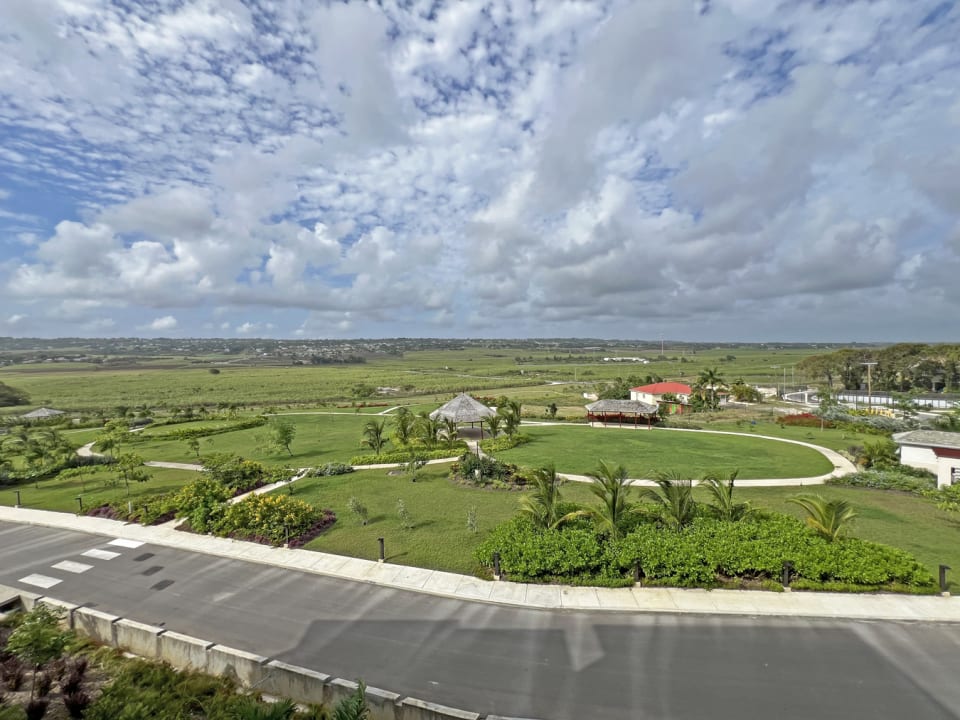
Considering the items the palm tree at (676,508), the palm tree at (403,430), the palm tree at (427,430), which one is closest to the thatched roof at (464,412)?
the palm tree at (427,430)

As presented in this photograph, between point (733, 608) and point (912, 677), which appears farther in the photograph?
point (733, 608)

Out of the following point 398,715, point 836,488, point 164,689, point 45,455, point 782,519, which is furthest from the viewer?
point 45,455

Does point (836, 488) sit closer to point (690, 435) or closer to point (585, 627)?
point (690, 435)

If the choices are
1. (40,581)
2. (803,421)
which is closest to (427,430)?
(40,581)

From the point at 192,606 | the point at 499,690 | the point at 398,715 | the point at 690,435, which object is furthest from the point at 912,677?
the point at 690,435

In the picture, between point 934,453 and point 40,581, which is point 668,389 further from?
point 40,581

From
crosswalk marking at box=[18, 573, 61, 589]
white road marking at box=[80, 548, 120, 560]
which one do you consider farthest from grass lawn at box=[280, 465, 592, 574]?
crosswalk marking at box=[18, 573, 61, 589]

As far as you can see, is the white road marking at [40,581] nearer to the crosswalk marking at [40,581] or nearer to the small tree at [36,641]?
the crosswalk marking at [40,581]
